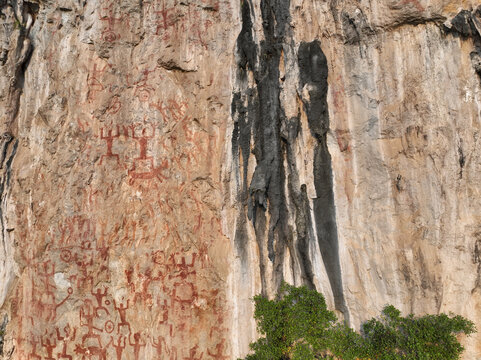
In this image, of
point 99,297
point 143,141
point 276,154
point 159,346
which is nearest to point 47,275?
point 99,297

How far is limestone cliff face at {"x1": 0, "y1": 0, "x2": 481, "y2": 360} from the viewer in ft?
20.3

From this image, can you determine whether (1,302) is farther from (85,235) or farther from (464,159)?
(464,159)

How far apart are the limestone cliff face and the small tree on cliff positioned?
27 centimetres

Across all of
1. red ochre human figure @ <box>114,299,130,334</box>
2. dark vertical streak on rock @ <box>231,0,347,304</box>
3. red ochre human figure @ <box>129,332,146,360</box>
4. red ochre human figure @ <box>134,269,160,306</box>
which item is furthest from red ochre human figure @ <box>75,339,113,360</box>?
dark vertical streak on rock @ <box>231,0,347,304</box>

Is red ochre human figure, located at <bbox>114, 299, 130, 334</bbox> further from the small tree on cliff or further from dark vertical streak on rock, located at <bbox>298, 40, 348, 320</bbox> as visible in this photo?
dark vertical streak on rock, located at <bbox>298, 40, 348, 320</bbox>

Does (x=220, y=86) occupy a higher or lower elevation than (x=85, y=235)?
higher

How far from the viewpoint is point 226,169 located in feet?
24.9

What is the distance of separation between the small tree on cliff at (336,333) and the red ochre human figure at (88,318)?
10.4 ft

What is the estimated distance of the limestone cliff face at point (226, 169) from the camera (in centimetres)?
619

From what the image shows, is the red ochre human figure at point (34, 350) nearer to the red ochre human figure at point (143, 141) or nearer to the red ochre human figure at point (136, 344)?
Result: the red ochre human figure at point (136, 344)

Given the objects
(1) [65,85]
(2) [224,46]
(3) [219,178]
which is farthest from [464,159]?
(1) [65,85]

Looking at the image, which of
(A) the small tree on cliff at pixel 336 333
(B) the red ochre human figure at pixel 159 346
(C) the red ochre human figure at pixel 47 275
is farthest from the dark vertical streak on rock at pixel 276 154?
(C) the red ochre human figure at pixel 47 275

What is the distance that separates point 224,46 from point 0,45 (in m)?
5.70

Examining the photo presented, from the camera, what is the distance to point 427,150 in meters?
6.20
